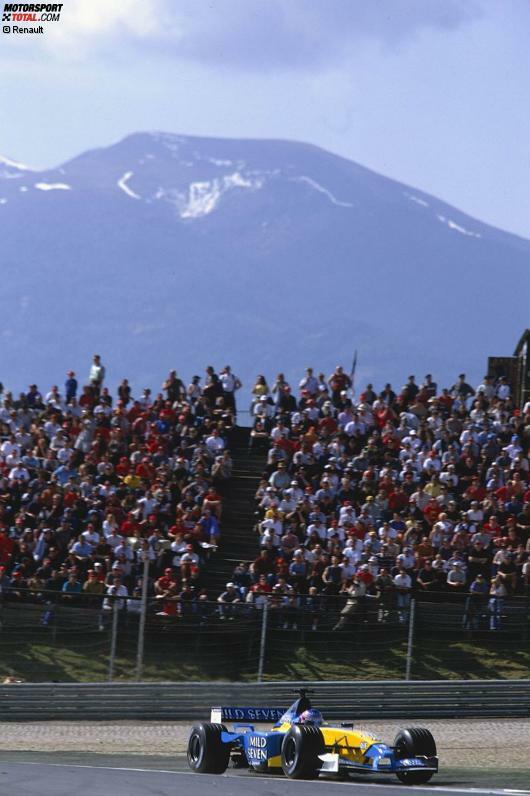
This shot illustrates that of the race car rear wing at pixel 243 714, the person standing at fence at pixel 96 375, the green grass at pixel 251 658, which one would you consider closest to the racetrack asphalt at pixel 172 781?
the race car rear wing at pixel 243 714

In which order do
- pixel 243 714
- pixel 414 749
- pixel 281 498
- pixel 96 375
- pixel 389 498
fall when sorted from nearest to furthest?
pixel 414 749 < pixel 243 714 < pixel 389 498 < pixel 281 498 < pixel 96 375

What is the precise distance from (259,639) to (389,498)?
6.13m

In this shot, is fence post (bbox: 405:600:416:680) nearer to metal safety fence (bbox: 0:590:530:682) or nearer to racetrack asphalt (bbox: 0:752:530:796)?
metal safety fence (bbox: 0:590:530:682)

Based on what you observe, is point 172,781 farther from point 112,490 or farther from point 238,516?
point 238,516

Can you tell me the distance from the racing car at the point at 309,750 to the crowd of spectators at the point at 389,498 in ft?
19.4

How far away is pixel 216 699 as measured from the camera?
2072cm

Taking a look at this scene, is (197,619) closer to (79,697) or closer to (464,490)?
(79,697)

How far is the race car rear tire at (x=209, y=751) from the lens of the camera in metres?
16.0

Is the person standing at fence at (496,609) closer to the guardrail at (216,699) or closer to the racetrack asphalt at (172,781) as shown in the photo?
the guardrail at (216,699)

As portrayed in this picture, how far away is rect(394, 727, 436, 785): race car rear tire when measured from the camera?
1509 centimetres

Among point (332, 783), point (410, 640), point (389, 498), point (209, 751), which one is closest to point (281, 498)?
point (389, 498)

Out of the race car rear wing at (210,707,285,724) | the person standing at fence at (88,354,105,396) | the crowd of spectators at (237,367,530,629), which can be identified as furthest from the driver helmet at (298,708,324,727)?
the person standing at fence at (88,354,105,396)

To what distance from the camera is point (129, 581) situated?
24.6 meters

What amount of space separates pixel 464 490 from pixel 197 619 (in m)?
8.30
